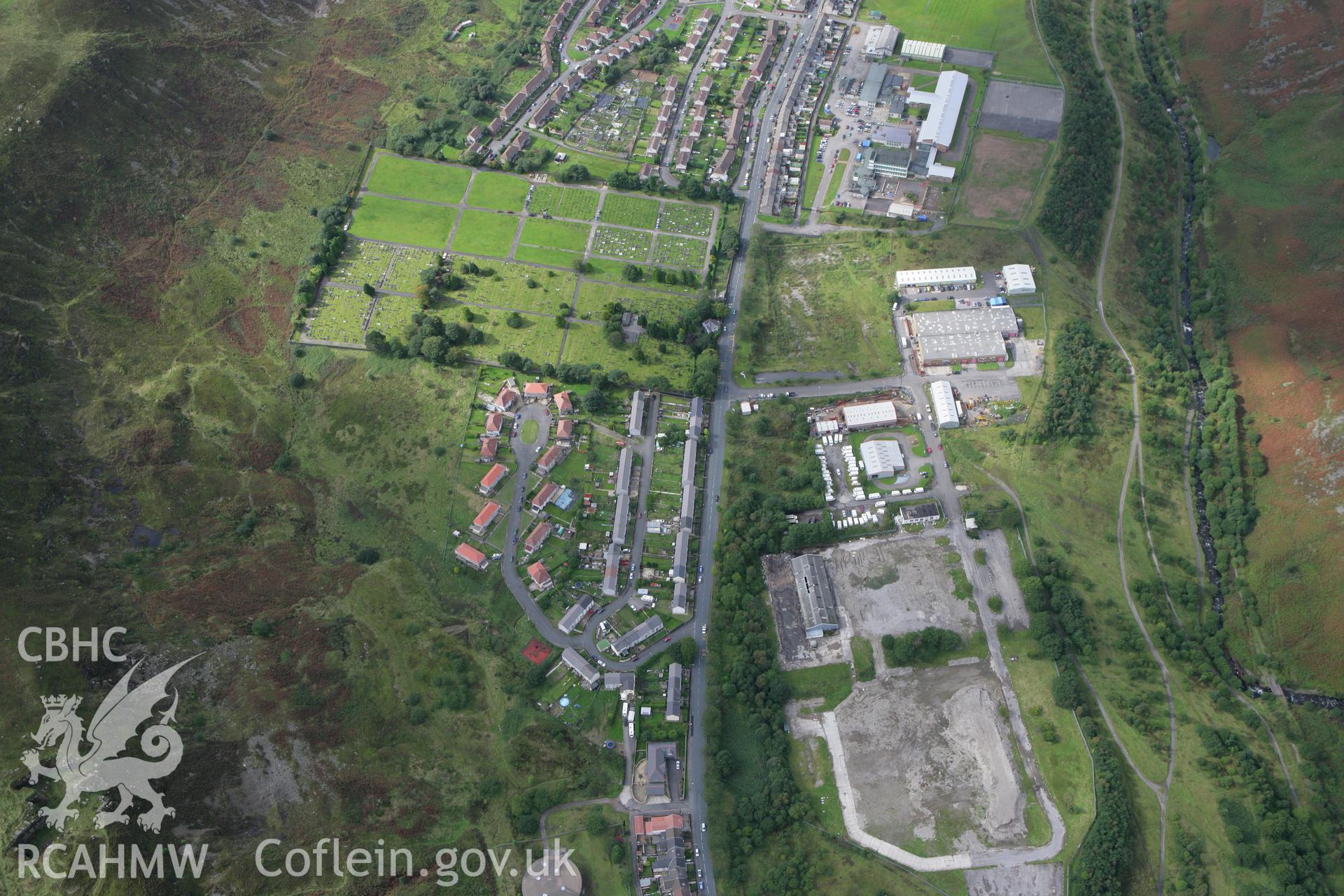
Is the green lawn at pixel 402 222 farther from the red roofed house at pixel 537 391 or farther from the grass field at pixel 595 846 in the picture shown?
the grass field at pixel 595 846

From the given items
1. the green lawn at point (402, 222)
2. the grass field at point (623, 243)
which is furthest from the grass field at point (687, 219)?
the green lawn at point (402, 222)

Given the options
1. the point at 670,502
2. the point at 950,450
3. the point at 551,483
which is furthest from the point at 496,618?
the point at 950,450

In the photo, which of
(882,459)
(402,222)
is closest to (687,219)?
(402,222)

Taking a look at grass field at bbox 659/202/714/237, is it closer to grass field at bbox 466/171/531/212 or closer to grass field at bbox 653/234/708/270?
grass field at bbox 653/234/708/270

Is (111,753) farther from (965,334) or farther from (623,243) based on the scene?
(965,334)

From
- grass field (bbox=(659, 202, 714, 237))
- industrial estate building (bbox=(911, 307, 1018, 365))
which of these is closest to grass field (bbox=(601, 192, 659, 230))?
grass field (bbox=(659, 202, 714, 237))
